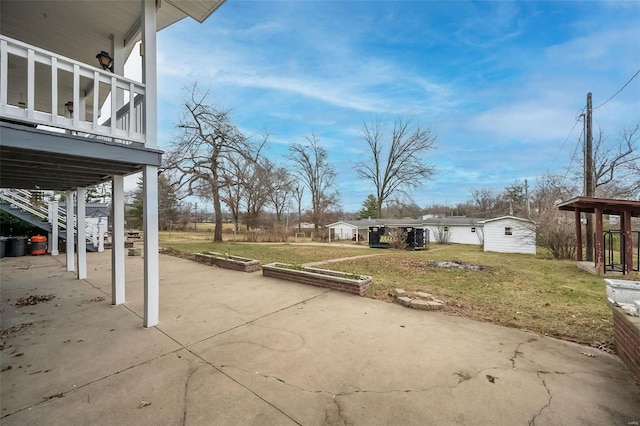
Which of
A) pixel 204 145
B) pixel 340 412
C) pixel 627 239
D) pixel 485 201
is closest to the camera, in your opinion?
pixel 340 412

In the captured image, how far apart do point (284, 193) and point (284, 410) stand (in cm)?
3494

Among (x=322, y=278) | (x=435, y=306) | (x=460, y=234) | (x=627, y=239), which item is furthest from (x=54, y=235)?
(x=460, y=234)

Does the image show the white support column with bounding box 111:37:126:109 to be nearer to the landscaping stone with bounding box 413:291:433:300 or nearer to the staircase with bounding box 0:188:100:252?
the landscaping stone with bounding box 413:291:433:300

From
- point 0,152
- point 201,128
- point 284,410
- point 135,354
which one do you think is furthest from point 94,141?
point 201,128

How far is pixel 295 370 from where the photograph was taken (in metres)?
2.76

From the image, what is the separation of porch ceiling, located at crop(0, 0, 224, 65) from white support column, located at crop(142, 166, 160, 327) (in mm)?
2682

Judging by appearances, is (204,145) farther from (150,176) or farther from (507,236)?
(507,236)

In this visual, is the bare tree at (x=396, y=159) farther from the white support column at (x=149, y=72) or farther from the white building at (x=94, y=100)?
the white support column at (x=149, y=72)

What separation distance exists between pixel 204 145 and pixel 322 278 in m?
17.6

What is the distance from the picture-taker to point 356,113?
1211 inches

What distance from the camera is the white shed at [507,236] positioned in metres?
18.9

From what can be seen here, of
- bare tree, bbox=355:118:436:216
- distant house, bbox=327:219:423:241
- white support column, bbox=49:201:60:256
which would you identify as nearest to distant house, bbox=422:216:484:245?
distant house, bbox=327:219:423:241

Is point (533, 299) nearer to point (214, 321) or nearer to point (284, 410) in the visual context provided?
point (284, 410)

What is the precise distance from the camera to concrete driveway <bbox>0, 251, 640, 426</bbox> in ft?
6.98
